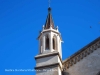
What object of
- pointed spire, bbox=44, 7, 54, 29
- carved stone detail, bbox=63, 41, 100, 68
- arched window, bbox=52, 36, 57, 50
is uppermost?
pointed spire, bbox=44, 7, 54, 29

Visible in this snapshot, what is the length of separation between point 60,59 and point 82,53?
1376 millimetres

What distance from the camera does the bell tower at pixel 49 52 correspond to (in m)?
16.4

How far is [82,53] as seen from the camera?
55.7 feet

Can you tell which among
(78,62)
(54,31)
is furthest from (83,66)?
(54,31)

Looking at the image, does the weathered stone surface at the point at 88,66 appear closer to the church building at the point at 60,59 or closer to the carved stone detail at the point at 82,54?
the church building at the point at 60,59

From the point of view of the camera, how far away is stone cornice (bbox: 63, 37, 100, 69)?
663 inches

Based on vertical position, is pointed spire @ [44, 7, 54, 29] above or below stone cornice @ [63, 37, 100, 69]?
Answer: above

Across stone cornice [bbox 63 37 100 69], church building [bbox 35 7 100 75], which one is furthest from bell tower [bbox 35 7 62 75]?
stone cornice [bbox 63 37 100 69]

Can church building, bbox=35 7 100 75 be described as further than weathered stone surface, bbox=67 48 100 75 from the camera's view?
Yes

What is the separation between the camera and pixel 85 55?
661 inches

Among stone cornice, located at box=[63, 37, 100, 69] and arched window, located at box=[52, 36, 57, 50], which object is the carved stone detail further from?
arched window, located at box=[52, 36, 57, 50]

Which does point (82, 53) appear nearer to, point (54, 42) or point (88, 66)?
point (88, 66)

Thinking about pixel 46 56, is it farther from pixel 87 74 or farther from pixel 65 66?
pixel 87 74

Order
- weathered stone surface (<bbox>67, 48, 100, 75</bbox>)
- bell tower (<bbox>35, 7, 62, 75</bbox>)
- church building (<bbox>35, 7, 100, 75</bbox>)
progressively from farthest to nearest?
bell tower (<bbox>35, 7, 62, 75</bbox>) → church building (<bbox>35, 7, 100, 75</bbox>) → weathered stone surface (<bbox>67, 48, 100, 75</bbox>)
